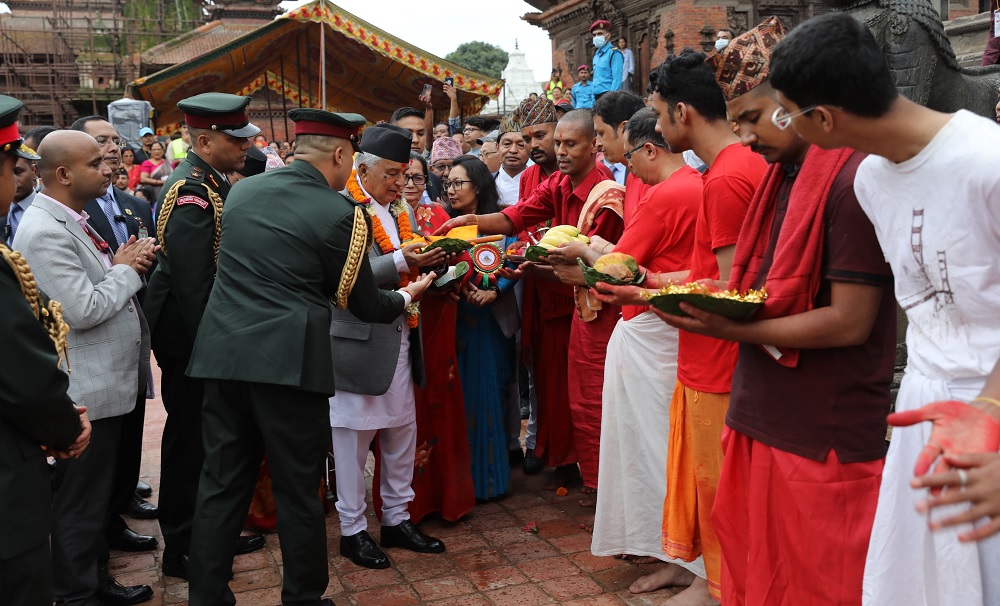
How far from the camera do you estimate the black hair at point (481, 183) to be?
529 centimetres

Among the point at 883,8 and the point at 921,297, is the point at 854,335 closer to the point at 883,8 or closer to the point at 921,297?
the point at 921,297

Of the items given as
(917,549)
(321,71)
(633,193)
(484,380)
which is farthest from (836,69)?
(321,71)

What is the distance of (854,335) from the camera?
225 cm

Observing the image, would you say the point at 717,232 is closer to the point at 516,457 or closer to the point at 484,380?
the point at 484,380

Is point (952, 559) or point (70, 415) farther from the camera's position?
point (70, 415)

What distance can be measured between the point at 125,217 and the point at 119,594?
2.11m

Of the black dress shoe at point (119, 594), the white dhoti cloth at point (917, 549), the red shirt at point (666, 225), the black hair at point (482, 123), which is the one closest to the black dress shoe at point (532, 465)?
the red shirt at point (666, 225)

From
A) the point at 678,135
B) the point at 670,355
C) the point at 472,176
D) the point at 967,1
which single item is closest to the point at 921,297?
the point at 678,135

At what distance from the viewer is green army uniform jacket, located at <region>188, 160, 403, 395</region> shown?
3293mm

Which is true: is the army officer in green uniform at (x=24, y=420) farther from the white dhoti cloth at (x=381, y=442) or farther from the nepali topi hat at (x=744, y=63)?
the nepali topi hat at (x=744, y=63)

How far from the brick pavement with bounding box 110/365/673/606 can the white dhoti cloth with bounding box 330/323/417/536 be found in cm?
25

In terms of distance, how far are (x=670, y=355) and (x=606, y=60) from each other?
41.6 feet

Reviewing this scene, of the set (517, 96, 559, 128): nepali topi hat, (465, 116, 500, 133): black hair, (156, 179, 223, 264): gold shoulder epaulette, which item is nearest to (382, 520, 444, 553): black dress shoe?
(156, 179, 223, 264): gold shoulder epaulette

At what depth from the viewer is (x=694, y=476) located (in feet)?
11.3
